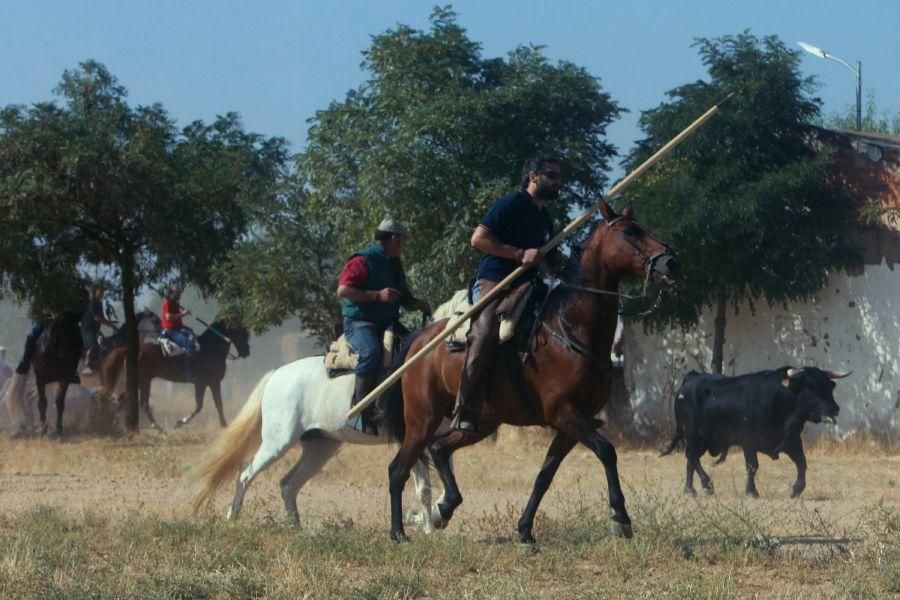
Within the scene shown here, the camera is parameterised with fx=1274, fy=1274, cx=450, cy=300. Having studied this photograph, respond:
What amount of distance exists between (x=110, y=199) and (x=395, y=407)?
437 inches

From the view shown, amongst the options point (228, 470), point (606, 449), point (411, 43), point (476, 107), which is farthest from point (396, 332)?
point (411, 43)

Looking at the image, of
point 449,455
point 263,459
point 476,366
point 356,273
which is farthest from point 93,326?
point 476,366

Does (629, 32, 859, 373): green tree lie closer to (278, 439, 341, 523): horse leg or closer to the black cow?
the black cow

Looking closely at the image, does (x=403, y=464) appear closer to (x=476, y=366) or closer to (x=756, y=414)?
(x=476, y=366)

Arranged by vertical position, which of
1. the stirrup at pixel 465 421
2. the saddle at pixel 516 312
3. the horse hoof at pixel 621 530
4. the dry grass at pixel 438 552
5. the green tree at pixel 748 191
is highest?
the green tree at pixel 748 191

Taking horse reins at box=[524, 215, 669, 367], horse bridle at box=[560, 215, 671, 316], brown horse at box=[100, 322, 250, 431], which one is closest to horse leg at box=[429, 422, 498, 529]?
horse reins at box=[524, 215, 669, 367]

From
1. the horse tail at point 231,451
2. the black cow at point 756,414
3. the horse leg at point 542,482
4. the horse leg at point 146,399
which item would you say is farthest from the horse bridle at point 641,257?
the horse leg at point 146,399

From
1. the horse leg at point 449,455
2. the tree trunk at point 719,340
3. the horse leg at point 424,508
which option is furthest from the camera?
the tree trunk at point 719,340

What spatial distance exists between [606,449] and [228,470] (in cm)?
364

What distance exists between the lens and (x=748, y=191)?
1728cm

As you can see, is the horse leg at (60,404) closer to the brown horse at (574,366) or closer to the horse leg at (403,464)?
the horse leg at (403,464)

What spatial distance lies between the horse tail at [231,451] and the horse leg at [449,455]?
2.01 meters

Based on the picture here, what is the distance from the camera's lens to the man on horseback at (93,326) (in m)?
22.3

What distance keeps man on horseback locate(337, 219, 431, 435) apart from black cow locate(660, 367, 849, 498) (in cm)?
430
